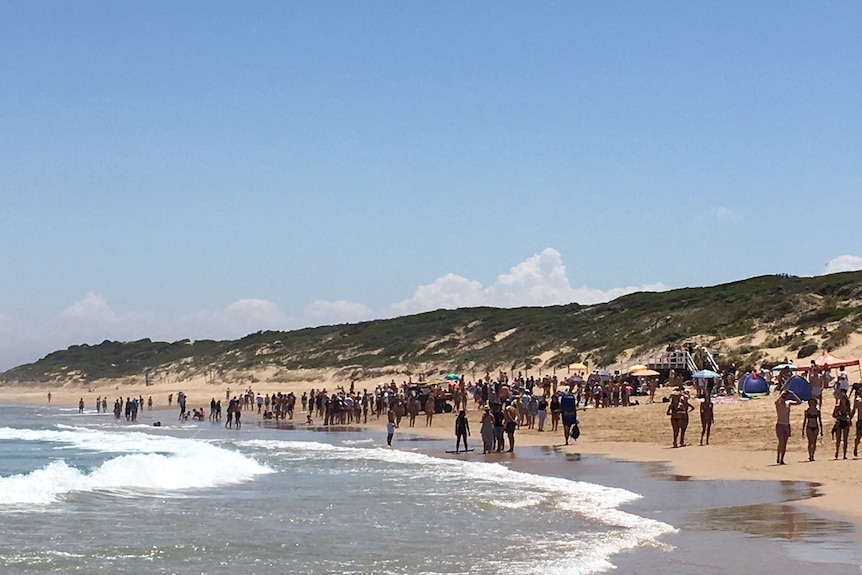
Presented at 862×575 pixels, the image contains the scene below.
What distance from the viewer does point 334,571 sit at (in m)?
10.7

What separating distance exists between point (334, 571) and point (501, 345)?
73185 millimetres

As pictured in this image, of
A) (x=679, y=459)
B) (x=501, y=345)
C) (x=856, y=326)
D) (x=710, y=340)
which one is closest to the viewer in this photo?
(x=679, y=459)

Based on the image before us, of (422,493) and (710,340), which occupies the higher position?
(710,340)

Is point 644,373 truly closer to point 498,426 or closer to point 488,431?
point 498,426

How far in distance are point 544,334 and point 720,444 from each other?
56.0 metres

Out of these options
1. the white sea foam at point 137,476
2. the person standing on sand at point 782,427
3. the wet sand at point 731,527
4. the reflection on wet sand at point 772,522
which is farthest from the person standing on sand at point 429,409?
the reflection on wet sand at point 772,522

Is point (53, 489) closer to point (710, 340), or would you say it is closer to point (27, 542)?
point (27, 542)

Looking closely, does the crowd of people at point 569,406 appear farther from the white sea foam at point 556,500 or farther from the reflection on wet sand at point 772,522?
the reflection on wet sand at point 772,522

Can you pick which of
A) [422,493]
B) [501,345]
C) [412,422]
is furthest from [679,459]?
[501,345]

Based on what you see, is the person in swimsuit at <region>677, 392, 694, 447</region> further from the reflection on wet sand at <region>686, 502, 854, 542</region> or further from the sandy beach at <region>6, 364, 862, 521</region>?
the reflection on wet sand at <region>686, 502, 854, 542</region>

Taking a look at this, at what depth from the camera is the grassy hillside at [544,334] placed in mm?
60406

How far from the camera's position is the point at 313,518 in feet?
48.9

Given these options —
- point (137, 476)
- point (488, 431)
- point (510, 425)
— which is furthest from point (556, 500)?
point (510, 425)

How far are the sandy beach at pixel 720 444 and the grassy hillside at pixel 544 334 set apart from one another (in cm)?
1773
